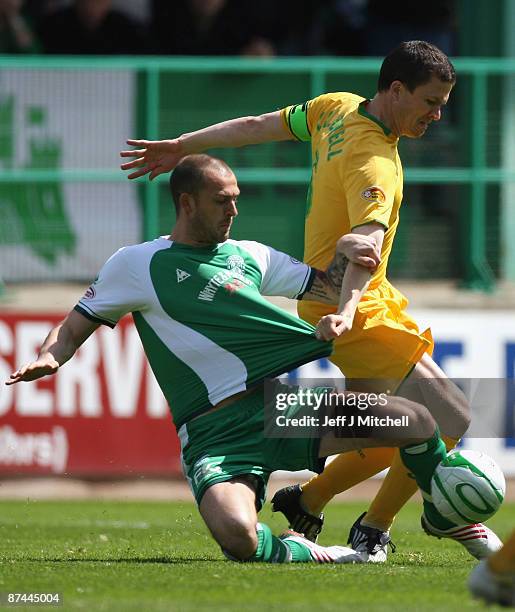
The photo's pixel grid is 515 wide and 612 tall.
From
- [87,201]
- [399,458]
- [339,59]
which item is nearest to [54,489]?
[87,201]

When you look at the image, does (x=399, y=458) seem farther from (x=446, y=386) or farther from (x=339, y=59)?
(x=339, y=59)

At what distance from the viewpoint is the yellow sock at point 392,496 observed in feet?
23.0

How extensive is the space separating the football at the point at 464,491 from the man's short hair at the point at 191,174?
1.72 m

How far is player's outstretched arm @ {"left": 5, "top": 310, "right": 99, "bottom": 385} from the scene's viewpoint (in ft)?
20.9

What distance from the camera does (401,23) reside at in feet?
43.2

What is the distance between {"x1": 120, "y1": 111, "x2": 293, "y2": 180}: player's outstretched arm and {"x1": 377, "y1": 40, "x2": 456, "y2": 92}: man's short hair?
0.85 meters

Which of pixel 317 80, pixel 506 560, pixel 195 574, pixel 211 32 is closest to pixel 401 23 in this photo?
pixel 317 80

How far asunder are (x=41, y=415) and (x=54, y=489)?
2.09 ft

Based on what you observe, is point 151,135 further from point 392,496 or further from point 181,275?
point 392,496

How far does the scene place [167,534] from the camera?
8602 mm

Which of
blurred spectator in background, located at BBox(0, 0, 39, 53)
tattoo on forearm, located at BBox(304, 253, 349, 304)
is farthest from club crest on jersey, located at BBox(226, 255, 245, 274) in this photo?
blurred spectator in background, located at BBox(0, 0, 39, 53)

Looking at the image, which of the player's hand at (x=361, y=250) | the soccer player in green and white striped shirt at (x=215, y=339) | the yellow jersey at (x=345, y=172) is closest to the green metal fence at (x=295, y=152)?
the yellow jersey at (x=345, y=172)

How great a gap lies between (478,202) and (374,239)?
6424 mm

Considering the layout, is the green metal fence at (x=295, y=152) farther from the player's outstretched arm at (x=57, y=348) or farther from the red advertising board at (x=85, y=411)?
the player's outstretched arm at (x=57, y=348)
